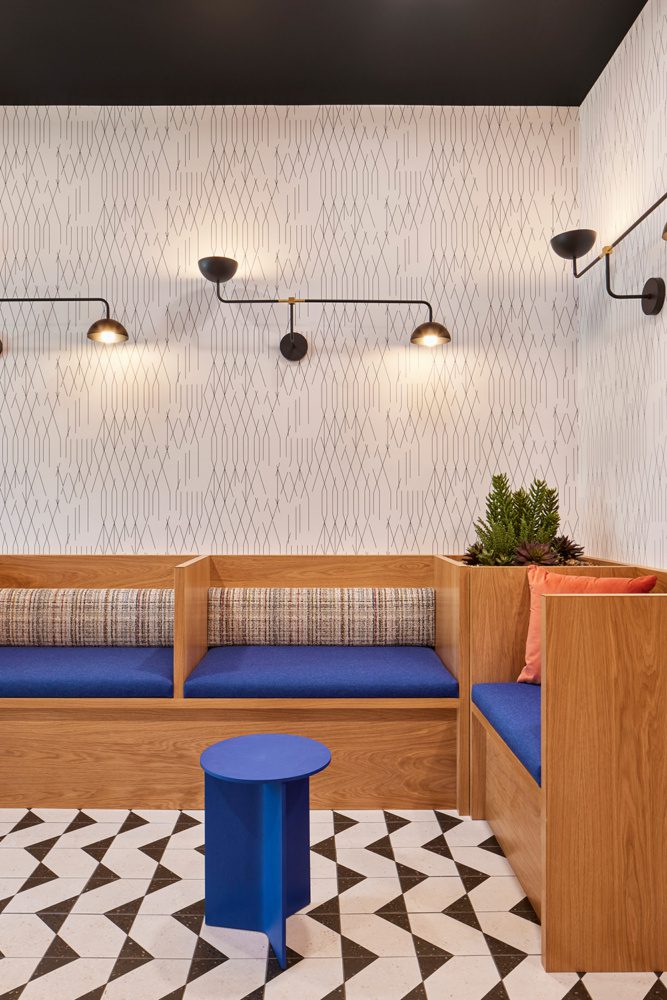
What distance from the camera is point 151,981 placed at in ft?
5.46

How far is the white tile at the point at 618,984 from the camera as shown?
1639 mm

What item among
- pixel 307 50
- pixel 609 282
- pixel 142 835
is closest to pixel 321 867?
pixel 142 835

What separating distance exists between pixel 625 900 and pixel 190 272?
315 cm

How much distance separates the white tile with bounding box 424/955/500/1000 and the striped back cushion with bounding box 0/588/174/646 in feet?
6.13

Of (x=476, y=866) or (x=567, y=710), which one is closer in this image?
(x=567, y=710)

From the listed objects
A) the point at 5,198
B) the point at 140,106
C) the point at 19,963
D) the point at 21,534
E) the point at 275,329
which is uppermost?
the point at 140,106

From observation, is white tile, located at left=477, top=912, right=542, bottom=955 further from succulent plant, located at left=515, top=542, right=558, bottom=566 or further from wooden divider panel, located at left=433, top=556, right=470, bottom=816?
succulent plant, located at left=515, top=542, right=558, bottom=566

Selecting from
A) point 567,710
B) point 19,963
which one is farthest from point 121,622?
point 567,710

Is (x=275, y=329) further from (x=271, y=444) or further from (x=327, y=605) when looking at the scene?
(x=327, y=605)

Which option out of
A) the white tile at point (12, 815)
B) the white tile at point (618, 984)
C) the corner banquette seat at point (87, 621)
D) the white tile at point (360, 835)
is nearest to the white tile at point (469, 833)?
the white tile at point (360, 835)

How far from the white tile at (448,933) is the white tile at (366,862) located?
24 centimetres

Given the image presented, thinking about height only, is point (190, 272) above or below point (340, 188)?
below

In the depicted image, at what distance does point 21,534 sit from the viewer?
344 centimetres

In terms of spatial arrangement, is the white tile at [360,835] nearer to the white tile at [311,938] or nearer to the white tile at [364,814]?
the white tile at [364,814]
